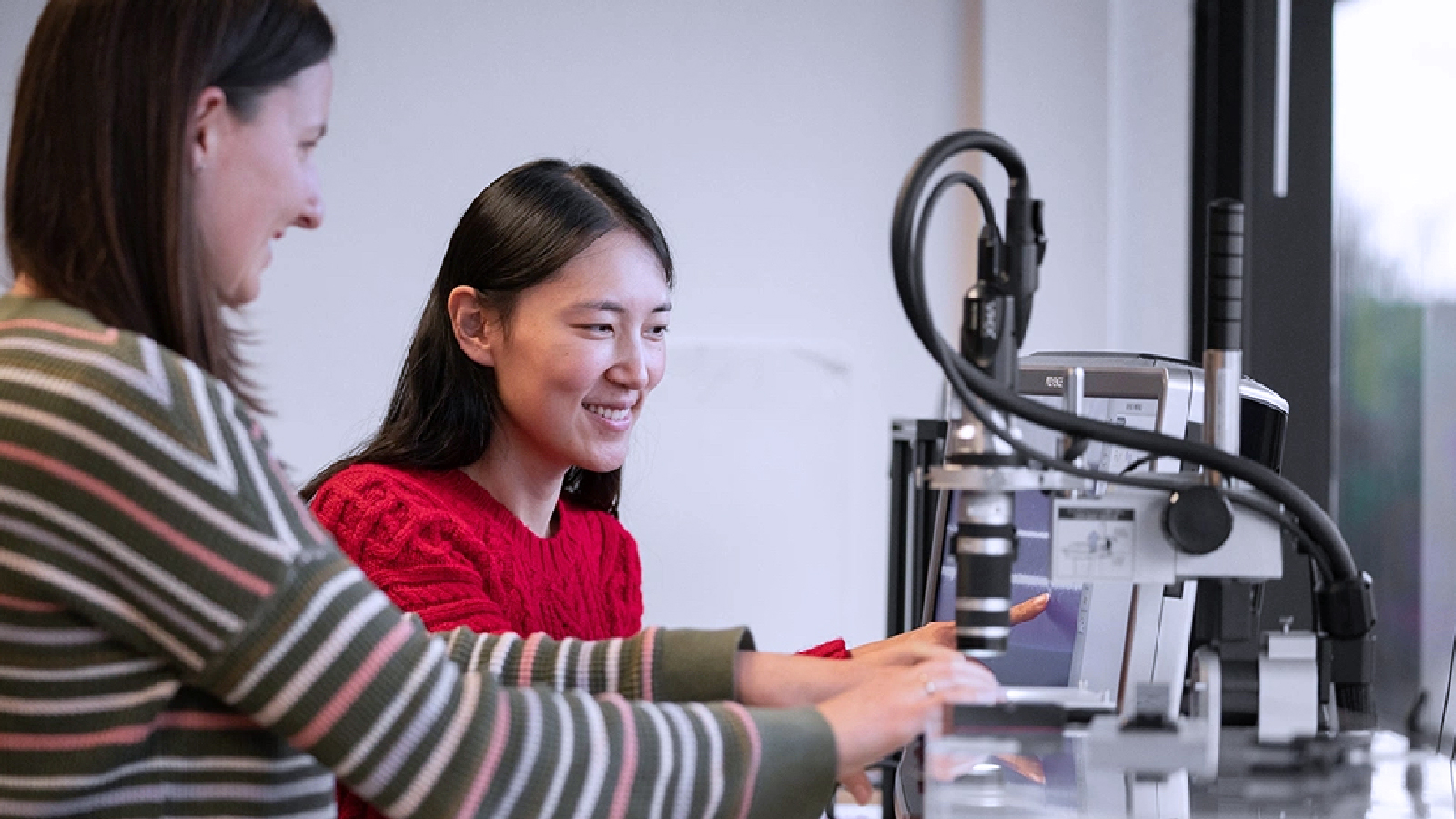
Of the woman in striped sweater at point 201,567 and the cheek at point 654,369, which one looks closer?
the woman in striped sweater at point 201,567

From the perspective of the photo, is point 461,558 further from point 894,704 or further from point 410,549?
point 894,704

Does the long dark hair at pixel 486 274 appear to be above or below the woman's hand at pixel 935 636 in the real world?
above

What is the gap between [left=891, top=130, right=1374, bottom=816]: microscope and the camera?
3.17 ft

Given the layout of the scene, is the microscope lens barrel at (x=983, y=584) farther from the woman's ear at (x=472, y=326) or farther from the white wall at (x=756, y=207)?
the white wall at (x=756, y=207)

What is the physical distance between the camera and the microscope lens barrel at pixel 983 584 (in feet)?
3.23

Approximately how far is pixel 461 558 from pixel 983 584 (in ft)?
1.91

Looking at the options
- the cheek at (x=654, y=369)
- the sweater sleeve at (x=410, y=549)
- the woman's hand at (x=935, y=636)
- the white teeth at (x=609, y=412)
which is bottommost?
the woman's hand at (x=935, y=636)

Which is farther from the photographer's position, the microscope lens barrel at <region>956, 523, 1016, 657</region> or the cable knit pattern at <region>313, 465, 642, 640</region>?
the cable knit pattern at <region>313, 465, 642, 640</region>

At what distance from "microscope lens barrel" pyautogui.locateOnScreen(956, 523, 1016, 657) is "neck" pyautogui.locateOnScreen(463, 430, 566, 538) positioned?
2.24ft

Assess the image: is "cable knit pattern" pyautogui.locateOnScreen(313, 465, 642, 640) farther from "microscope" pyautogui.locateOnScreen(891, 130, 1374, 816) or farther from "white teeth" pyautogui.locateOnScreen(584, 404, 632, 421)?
"microscope" pyautogui.locateOnScreen(891, 130, 1374, 816)

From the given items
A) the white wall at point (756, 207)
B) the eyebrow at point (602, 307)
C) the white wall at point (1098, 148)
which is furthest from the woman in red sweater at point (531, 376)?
the white wall at point (1098, 148)

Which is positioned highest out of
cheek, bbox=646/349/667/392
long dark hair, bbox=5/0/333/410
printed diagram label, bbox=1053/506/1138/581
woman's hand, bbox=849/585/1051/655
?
long dark hair, bbox=5/0/333/410

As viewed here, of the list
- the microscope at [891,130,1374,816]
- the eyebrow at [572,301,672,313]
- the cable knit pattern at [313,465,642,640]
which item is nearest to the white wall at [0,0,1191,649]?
the cable knit pattern at [313,465,642,640]

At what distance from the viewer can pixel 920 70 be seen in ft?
11.2
